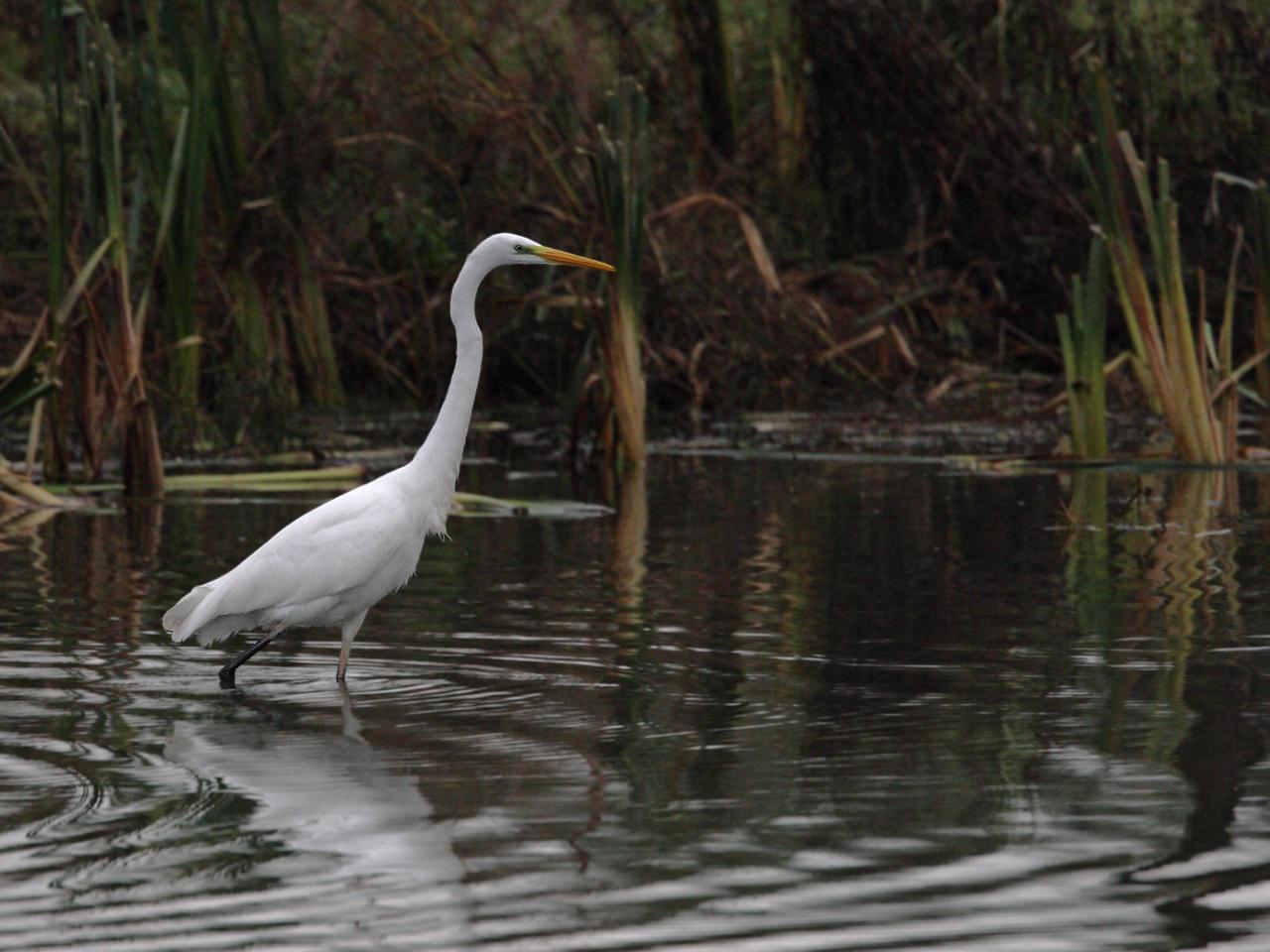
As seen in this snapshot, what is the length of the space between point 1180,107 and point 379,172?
23.3 feet

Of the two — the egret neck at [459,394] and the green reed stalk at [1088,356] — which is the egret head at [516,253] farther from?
the green reed stalk at [1088,356]

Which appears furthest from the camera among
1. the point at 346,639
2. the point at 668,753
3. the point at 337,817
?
the point at 346,639

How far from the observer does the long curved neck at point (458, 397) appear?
6.81 meters

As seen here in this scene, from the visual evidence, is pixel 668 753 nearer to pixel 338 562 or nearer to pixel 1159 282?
pixel 338 562

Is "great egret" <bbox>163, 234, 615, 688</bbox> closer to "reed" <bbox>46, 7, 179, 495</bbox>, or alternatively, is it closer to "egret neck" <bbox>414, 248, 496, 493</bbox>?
"egret neck" <bbox>414, 248, 496, 493</bbox>

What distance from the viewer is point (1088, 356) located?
1127 cm

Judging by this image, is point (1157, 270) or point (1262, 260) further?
point (1262, 260)

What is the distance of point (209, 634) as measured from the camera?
6664mm

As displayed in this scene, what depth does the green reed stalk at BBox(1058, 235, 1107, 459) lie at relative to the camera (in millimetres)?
11023

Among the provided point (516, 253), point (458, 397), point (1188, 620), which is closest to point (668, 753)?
point (458, 397)

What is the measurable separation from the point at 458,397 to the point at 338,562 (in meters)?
0.77

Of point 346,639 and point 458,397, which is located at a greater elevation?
point 458,397

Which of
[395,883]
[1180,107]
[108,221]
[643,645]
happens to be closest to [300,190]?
[108,221]

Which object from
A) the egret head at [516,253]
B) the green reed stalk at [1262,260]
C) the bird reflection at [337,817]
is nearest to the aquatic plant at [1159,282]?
the green reed stalk at [1262,260]
